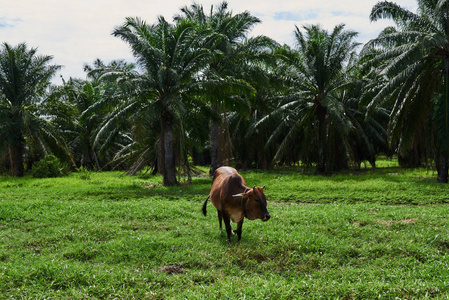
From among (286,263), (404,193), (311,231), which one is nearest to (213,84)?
(404,193)

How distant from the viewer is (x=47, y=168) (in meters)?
23.2

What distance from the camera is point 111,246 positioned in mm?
7172

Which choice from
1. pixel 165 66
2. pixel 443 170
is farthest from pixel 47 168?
pixel 443 170

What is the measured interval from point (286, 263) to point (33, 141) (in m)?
21.2

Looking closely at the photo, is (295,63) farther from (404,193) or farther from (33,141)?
(33,141)

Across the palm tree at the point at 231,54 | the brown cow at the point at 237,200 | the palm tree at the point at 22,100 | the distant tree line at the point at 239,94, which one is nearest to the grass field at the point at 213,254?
the brown cow at the point at 237,200

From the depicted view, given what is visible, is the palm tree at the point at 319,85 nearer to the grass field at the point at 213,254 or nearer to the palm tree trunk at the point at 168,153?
the palm tree trunk at the point at 168,153

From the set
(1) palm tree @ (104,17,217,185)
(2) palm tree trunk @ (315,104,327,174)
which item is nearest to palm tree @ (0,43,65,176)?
(1) palm tree @ (104,17,217,185)

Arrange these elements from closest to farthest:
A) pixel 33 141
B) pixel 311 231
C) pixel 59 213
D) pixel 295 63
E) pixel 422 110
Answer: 1. pixel 311 231
2. pixel 59 213
3. pixel 422 110
4. pixel 295 63
5. pixel 33 141

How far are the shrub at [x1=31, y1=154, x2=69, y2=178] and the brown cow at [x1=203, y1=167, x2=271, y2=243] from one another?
60.2 ft

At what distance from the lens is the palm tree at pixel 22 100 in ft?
76.2

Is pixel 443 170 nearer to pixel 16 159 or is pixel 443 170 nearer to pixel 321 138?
pixel 321 138

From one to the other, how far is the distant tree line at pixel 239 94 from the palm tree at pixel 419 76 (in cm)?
5

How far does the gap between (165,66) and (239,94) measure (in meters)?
5.35
